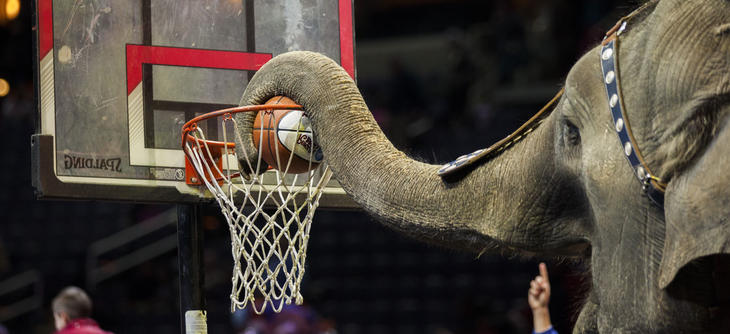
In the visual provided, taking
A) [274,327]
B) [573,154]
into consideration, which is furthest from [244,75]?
[274,327]

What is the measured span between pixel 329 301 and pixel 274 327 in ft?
6.75

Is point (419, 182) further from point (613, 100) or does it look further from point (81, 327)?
point (81, 327)

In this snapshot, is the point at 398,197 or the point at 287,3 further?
the point at 287,3

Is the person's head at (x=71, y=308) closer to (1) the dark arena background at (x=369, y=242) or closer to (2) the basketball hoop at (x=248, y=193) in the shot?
(2) the basketball hoop at (x=248, y=193)

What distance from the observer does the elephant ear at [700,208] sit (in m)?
1.51

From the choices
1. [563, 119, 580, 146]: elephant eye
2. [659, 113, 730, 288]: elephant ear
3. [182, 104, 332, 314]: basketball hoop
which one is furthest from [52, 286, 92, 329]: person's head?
[659, 113, 730, 288]: elephant ear

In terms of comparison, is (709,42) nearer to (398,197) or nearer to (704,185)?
(704,185)

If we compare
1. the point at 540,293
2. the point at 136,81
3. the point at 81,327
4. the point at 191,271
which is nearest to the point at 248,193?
the point at 191,271

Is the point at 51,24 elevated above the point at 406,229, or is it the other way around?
the point at 51,24

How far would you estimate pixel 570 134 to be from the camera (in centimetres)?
187

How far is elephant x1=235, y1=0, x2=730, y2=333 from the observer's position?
1.59 m

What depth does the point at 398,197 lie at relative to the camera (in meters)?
2.13

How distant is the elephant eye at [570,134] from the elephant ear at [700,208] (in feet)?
0.92

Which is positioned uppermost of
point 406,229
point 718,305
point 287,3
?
point 287,3
